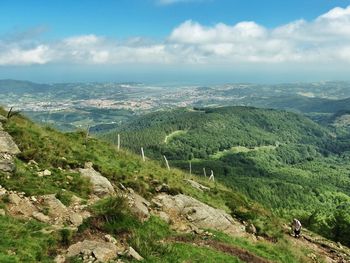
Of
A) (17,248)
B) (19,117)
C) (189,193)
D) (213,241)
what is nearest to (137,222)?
(213,241)

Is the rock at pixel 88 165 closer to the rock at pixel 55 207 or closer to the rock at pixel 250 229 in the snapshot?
the rock at pixel 55 207

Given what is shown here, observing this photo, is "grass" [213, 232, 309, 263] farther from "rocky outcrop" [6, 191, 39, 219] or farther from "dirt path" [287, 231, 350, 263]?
"rocky outcrop" [6, 191, 39, 219]

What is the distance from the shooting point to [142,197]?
30797 mm

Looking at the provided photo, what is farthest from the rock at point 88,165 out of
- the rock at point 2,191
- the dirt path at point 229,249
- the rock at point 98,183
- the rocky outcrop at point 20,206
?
the dirt path at point 229,249

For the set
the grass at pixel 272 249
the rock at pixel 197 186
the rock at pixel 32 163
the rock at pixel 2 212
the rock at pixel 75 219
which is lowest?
the grass at pixel 272 249

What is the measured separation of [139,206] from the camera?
26.9m

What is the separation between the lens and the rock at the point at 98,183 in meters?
28.8

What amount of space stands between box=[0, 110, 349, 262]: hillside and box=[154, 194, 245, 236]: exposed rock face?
0.10 meters

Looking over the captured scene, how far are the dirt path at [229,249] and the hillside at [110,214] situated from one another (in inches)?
3.3

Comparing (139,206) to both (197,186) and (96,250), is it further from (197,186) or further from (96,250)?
(197,186)

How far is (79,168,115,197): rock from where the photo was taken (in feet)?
94.6

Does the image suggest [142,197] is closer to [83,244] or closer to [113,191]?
[113,191]

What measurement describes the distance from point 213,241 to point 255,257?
117 inches

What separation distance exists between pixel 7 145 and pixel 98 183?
7062 mm
